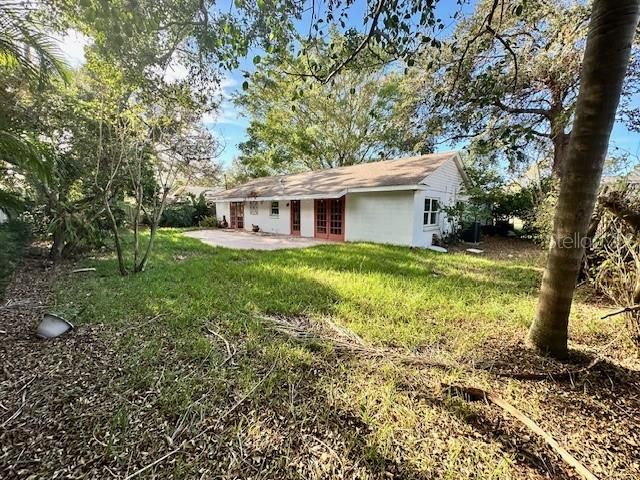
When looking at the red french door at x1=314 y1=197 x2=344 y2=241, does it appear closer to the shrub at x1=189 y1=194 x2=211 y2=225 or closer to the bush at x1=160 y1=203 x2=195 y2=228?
the bush at x1=160 y1=203 x2=195 y2=228

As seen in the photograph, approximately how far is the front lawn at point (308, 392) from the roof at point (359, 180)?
7.42 m

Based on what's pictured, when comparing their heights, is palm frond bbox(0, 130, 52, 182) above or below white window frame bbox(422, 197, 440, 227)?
above

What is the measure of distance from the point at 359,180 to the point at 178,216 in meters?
13.7

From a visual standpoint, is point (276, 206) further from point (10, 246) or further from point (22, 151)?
point (22, 151)

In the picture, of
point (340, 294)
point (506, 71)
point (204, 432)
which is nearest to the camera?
point (204, 432)

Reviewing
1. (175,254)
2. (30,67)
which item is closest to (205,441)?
(30,67)

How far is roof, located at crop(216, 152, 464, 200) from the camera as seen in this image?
11.8 m

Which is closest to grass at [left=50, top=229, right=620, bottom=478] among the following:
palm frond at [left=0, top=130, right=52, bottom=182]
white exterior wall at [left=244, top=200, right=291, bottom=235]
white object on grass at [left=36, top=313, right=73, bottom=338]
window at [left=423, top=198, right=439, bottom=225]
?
white object on grass at [left=36, top=313, right=73, bottom=338]

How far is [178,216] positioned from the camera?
67.6 ft

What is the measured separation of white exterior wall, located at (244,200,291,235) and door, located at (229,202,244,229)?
1.81ft

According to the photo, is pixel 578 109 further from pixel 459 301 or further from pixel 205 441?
pixel 205 441

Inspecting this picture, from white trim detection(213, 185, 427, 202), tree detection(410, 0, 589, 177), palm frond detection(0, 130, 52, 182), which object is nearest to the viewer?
tree detection(410, 0, 589, 177)

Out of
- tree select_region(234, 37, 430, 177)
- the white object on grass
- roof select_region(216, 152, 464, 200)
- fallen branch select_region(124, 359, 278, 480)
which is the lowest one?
fallen branch select_region(124, 359, 278, 480)

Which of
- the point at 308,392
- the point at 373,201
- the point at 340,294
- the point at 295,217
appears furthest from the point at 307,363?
the point at 295,217
